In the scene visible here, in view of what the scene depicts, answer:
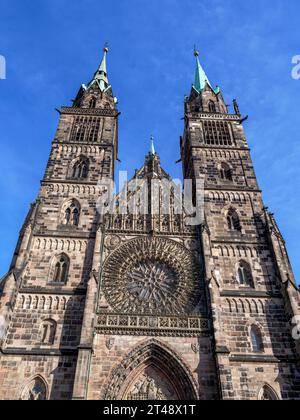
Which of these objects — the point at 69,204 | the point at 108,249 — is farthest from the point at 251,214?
the point at 69,204

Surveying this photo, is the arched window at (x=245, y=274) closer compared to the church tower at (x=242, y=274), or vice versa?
the church tower at (x=242, y=274)

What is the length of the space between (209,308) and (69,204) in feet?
33.5

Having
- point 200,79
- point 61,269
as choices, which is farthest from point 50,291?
point 200,79

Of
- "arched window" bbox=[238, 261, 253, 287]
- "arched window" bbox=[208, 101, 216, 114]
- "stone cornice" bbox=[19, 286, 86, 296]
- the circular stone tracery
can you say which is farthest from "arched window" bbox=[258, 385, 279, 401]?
"arched window" bbox=[208, 101, 216, 114]

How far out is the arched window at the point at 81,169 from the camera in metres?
23.7

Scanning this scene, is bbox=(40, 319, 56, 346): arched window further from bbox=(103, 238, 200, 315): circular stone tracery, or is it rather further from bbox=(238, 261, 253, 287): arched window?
bbox=(238, 261, 253, 287): arched window

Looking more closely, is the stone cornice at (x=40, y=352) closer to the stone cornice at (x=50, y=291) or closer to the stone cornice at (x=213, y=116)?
the stone cornice at (x=50, y=291)

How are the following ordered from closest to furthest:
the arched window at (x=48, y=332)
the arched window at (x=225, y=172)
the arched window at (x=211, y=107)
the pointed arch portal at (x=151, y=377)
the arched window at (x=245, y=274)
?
1. the pointed arch portal at (x=151, y=377)
2. the arched window at (x=48, y=332)
3. the arched window at (x=245, y=274)
4. the arched window at (x=225, y=172)
5. the arched window at (x=211, y=107)

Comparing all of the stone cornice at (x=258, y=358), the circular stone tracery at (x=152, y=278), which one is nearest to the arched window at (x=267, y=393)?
the stone cornice at (x=258, y=358)

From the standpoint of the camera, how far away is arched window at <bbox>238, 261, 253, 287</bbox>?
18.9m

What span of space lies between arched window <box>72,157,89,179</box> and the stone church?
65 mm

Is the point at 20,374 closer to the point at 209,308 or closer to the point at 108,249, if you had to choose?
the point at 108,249

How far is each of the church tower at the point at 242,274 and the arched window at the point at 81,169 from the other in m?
6.96

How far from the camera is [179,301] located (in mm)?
17844
